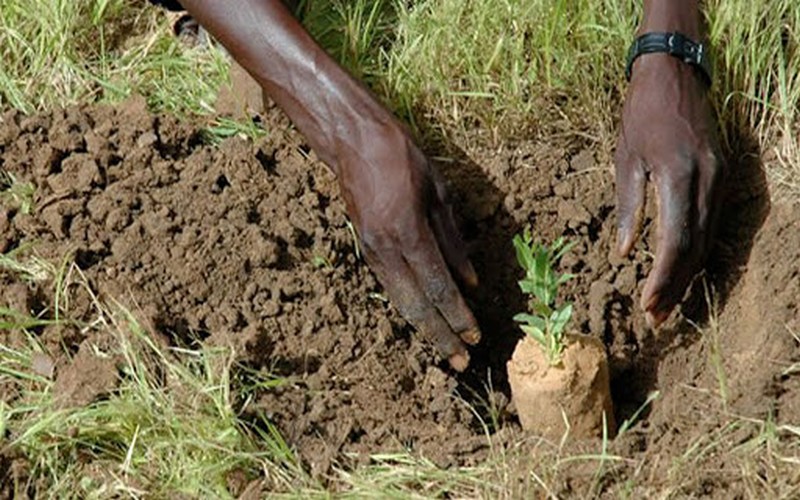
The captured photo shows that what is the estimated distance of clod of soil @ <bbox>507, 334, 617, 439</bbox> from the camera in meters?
2.94

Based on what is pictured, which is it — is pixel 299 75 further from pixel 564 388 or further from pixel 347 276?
pixel 564 388

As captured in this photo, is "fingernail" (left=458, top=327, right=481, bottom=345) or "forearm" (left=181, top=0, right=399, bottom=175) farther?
"forearm" (left=181, top=0, right=399, bottom=175)

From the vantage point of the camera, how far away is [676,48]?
10.7 ft

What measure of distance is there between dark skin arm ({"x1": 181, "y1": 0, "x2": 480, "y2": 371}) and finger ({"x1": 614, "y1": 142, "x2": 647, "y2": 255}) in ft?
1.16

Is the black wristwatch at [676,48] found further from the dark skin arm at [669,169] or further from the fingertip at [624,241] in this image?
the fingertip at [624,241]

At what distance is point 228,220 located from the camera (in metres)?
3.29

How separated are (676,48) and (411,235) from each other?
78 cm

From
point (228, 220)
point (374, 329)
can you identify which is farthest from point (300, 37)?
point (374, 329)

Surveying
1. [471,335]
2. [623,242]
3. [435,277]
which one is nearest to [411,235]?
[435,277]

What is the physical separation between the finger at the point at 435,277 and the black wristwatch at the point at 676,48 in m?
0.69

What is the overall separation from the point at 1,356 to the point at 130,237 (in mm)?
388

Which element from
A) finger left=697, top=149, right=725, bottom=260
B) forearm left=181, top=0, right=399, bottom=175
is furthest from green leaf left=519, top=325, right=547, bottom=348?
forearm left=181, top=0, right=399, bottom=175

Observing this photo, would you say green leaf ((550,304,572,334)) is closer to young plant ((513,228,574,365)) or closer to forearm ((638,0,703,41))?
young plant ((513,228,574,365))

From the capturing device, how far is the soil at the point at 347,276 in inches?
119
